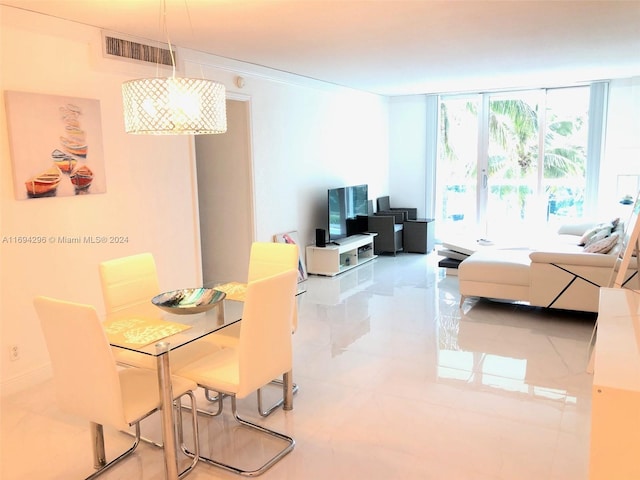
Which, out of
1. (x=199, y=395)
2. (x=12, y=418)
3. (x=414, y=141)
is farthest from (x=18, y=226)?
(x=414, y=141)

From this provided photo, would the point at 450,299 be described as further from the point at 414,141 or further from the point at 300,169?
the point at 414,141

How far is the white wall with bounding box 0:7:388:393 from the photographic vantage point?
351cm

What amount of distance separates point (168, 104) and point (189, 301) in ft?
3.42

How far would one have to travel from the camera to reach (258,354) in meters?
2.62

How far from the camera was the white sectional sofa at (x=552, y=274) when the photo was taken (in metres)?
4.48

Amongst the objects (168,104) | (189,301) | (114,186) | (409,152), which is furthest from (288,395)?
(409,152)

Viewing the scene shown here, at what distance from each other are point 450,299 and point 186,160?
3.03m

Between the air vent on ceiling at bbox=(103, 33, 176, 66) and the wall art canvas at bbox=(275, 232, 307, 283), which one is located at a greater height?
the air vent on ceiling at bbox=(103, 33, 176, 66)

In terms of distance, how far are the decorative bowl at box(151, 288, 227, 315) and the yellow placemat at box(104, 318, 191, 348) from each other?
10cm

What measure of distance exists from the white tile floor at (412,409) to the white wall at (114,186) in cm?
75

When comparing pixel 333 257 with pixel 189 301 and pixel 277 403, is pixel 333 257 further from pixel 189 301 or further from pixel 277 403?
pixel 189 301

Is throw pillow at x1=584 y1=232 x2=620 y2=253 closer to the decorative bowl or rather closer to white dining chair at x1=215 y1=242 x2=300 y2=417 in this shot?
white dining chair at x1=215 y1=242 x2=300 y2=417

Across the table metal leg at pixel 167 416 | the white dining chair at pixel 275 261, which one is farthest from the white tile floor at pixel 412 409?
the white dining chair at pixel 275 261

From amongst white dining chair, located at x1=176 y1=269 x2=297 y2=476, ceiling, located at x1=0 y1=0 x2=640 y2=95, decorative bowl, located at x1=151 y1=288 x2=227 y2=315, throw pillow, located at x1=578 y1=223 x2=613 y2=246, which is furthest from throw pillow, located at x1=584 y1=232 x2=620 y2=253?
decorative bowl, located at x1=151 y1=288 x2=227 y2=315
